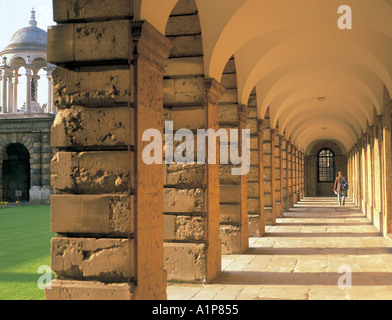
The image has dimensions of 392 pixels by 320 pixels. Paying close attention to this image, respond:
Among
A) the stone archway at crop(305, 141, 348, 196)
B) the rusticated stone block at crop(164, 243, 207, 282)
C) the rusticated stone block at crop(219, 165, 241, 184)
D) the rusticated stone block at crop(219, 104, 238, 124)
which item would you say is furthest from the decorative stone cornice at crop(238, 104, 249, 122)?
the stone archway at crop(305, 141, 348, 196)

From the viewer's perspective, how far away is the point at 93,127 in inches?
165

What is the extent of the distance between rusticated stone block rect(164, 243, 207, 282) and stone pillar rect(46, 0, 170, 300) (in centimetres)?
219

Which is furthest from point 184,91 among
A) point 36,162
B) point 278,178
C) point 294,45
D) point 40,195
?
point 36,162

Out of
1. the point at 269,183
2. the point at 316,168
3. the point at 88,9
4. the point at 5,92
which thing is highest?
the point at 5,92

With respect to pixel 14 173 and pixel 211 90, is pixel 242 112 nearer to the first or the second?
pixel 211 90

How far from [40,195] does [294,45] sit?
20.5 meters

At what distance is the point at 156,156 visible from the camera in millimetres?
4527

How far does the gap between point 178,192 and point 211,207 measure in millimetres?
592

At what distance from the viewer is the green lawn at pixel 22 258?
6.11 meters

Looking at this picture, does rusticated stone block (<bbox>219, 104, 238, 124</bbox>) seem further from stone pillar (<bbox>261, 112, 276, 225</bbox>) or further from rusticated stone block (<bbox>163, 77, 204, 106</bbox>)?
stone pillar (<bbox>261, 112, 276, 225</bbox>)

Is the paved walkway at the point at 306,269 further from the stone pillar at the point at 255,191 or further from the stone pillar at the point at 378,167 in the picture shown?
the stone pillar at the point at 378,167

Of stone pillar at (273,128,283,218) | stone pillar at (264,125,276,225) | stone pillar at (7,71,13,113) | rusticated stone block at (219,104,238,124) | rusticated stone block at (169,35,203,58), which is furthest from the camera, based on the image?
stone pillar at (7,71,13,113)

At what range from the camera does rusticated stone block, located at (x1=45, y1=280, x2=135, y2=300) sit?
3994mm
